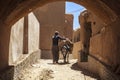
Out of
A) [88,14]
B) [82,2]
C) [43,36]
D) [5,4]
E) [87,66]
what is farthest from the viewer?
[43,36]

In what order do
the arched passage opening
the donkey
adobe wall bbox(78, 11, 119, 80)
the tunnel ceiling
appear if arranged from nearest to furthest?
1. the tunnel ceiling
2. the arched passage opening
3. adobe wall bbox(78, 11, 119, 80)
4. the donkey

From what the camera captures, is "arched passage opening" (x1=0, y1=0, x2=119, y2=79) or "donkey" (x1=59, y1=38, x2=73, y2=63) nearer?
"arched passage opening" (x1=0, y1=0, x2=119, y2=79)

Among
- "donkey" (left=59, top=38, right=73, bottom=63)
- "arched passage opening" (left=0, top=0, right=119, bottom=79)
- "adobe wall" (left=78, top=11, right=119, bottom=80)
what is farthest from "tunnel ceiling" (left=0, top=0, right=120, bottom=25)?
"donkey" (left=59, top=38, right=73, bottom=63)

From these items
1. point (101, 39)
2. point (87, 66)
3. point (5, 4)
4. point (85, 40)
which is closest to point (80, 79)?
point (101, 39)

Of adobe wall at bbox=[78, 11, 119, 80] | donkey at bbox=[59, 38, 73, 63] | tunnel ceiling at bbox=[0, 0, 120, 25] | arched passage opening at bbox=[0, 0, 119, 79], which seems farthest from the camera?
donkey at bbox=[59, 38, 73, 63]

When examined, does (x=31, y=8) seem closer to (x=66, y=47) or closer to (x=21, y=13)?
(x=21, y=13)

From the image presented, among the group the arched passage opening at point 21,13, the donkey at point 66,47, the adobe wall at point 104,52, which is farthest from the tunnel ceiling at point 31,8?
the donkey at point 66,47

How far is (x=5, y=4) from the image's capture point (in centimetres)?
823

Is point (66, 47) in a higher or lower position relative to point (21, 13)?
lower

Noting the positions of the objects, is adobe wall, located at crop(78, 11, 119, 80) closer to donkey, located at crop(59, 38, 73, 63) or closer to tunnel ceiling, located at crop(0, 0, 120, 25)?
tunnel ceiling, located at crop(0, 0, 120, 25)

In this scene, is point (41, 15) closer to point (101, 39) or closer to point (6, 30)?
point (101, 39)

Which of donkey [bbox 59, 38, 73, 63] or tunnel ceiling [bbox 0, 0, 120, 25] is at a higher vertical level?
tunnel ceiling [bbox 0, 0, 120, 25]

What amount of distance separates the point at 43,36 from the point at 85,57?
7139 millimetres

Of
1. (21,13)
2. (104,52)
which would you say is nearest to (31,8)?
(21,13)
